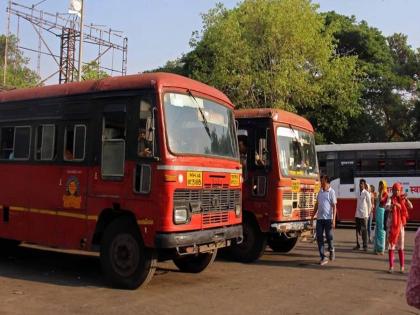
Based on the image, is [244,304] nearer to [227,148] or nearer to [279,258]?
[227,148]

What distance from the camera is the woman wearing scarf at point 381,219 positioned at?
12.9 m

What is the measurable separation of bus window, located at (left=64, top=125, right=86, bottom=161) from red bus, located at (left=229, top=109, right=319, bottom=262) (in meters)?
3.54

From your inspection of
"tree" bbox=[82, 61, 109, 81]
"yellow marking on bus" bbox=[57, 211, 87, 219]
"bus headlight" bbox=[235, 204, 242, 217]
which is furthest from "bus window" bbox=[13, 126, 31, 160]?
"tree" bbox=[82, 61, 109, 81]

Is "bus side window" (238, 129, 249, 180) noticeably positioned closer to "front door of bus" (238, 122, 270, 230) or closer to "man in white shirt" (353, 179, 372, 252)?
"front door of bus" (238, 122, 270, 230)

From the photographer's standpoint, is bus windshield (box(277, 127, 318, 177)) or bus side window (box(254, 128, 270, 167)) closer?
bus side window (box(254, 128, 270, 167))

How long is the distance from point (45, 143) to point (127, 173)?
2.27 m

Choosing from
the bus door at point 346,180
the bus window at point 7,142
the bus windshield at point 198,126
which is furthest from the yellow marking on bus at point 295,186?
the bus door at point 346,180

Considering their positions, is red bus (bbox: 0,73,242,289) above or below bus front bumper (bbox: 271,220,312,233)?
above

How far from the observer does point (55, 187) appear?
9492 mm

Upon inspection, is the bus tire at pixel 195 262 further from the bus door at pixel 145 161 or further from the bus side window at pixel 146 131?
the bus side window at pixel 146 131

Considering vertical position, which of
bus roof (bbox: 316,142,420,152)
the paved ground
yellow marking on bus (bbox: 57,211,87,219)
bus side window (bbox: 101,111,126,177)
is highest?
bus roof (bbox: 316,142,420,152)

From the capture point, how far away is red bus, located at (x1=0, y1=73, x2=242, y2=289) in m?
8.12

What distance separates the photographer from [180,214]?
8.11 m

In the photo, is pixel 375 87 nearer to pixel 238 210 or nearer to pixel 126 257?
pixel 238 210
